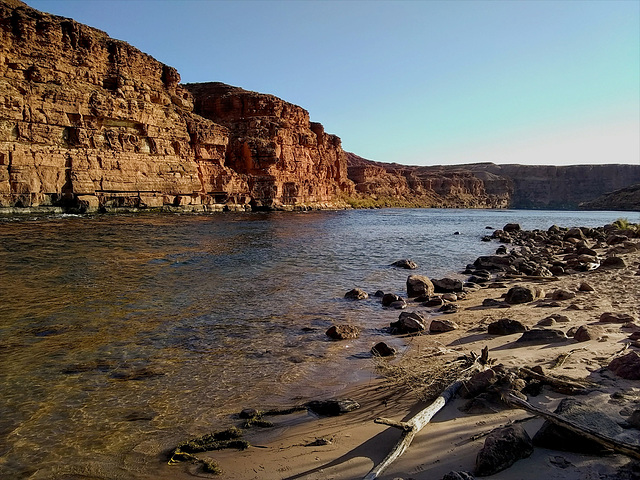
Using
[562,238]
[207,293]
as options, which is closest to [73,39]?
[207,293]

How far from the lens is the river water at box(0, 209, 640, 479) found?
4137 millimetres

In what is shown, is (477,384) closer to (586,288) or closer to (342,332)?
(342,332)

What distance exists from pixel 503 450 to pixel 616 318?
222 inches

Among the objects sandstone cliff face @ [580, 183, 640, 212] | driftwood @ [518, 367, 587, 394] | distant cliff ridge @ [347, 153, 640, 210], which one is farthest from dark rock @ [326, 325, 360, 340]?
distant cliff ridge @ [347, 153, 640, 210]

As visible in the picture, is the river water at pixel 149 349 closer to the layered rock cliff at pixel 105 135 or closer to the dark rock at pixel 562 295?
the dark rock at pixel 562 295

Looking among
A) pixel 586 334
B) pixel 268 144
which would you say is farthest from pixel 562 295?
pixel 268 144

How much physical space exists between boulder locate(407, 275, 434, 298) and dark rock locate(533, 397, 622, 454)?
780 cm

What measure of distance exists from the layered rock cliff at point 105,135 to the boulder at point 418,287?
41414mm

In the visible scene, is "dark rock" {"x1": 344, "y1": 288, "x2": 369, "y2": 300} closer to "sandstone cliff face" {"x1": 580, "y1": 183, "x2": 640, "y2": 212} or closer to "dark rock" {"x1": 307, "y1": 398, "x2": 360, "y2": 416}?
"dark rock" {"x1": 307, "y1": 398, "x2": 360, "y2": 416}

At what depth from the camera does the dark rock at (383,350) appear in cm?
659

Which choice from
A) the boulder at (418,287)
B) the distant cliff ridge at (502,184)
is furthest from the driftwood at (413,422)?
the distant cliff ridge at (502,184)

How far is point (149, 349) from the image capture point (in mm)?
6621

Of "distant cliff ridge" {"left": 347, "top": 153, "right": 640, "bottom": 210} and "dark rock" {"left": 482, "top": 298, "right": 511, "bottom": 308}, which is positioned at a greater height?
"distant cliff ridge" {"left": 347, "top": 153, "right": 640, "bottom": 210}

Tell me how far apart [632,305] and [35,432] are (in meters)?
10.5
